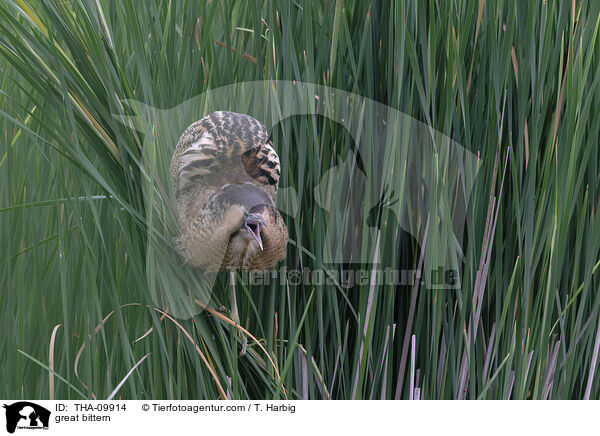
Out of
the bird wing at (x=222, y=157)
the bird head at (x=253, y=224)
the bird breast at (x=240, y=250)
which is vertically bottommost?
the bird breast at (x=240, y=250)

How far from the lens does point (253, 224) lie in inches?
23.2

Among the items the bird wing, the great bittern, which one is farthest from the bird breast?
the bird wing

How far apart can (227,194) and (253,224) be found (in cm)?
6

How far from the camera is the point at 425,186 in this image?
722mm

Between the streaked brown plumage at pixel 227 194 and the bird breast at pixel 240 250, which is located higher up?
the streaked brown plumage at pixel 227 194

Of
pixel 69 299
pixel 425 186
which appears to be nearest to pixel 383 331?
pixel 425 186

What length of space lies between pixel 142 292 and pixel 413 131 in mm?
470

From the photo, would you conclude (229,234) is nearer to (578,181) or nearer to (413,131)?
(413,131)

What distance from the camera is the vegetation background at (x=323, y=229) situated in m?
0.71
